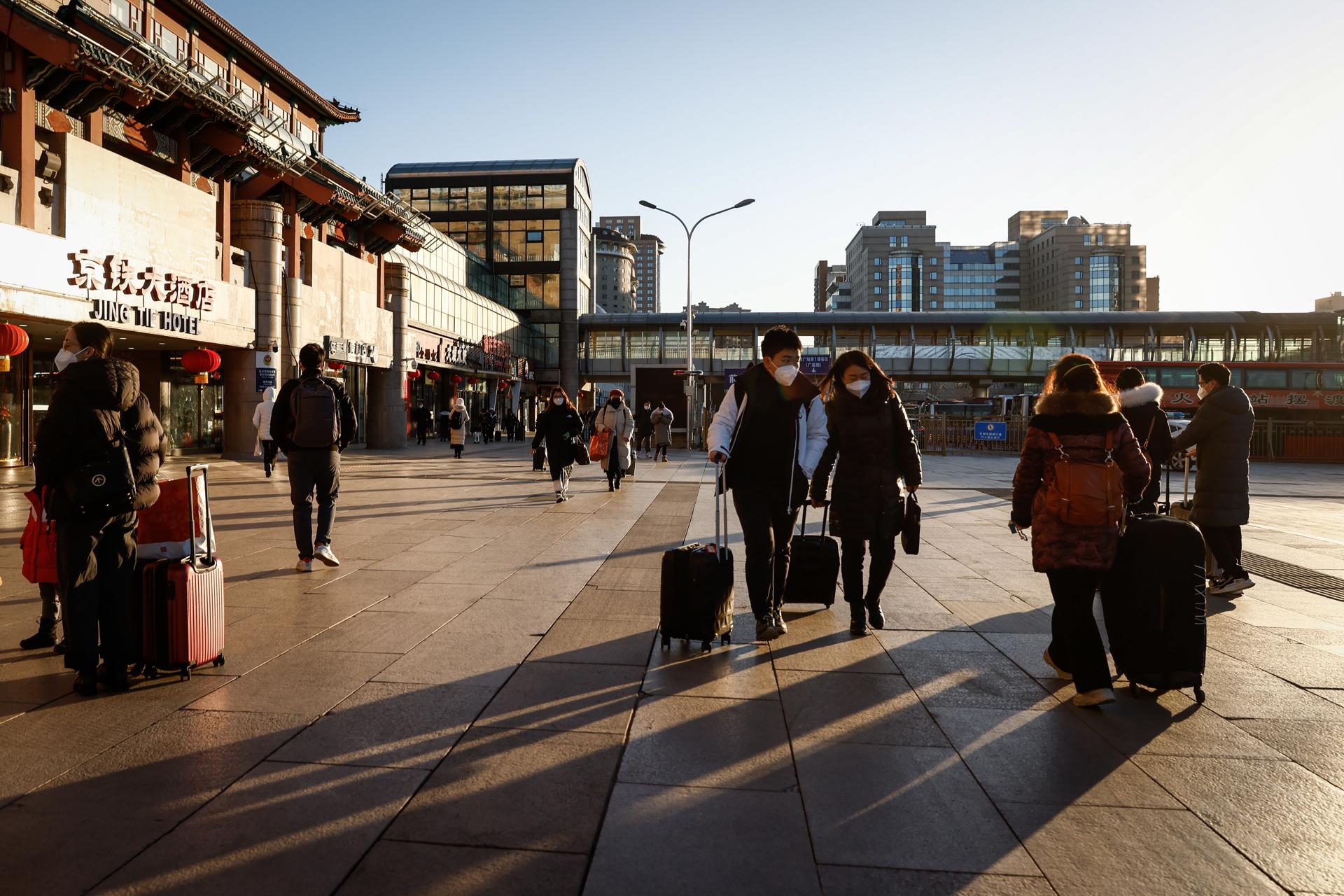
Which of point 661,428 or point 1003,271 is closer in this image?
point 661,428

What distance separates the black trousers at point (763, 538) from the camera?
5.21m

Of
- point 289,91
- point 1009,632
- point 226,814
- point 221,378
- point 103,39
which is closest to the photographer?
point 226,814

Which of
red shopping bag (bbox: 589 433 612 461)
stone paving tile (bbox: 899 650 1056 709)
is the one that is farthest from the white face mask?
red shopping bag (bbox: 589 433 612 461)

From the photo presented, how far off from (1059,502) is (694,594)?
195 centimetres

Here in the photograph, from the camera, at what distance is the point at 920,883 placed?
253 cm

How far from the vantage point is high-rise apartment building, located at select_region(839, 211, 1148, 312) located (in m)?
144

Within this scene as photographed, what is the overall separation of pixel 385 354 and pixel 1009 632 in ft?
99.2

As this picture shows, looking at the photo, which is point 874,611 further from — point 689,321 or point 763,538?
point 689,321

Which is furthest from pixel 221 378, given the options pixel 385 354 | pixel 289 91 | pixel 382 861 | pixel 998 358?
pixel 998 358

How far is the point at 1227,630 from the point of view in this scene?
587 centimetres

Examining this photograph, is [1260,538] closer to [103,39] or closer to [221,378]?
[103,39]

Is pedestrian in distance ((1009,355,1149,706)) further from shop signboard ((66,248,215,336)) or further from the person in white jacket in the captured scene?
shop signboard ((66,248,215,336))

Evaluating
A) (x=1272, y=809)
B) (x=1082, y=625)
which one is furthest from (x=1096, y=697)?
(x=1272, y=809)

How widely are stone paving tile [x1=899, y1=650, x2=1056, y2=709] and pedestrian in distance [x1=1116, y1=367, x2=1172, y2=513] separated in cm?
244
